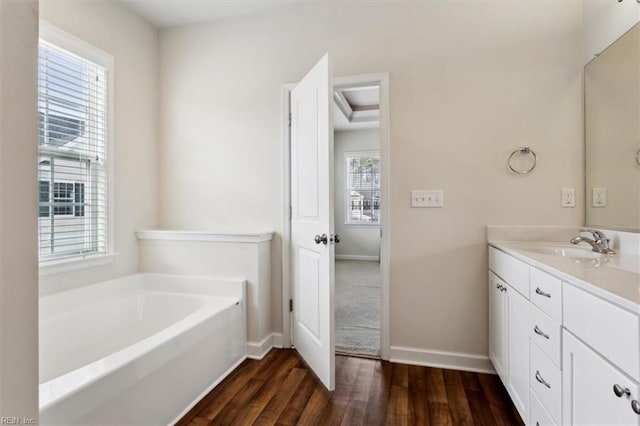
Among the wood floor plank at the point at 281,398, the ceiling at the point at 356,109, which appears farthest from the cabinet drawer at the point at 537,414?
the ceiling at the point at 356,109

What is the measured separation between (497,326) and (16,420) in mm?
2201

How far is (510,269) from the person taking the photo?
5.82 feet

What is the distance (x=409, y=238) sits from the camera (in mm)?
2385

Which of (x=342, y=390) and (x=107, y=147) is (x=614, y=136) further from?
(x=107, y=147)

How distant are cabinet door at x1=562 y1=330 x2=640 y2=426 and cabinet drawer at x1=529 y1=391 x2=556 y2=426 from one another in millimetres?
152

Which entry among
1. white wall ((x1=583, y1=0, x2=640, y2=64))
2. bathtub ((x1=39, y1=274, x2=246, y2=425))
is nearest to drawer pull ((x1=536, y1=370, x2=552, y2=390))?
bathtub ((x1=39, y1=274, x2=246, y2=425))

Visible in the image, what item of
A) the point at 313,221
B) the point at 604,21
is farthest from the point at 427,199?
the point at 604,21

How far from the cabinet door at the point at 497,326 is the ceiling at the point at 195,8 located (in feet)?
8.18

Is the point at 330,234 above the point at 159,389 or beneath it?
above

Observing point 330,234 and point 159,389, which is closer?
point 159,389

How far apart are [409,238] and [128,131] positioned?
2.38 metres

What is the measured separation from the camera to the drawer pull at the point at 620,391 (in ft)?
2.76

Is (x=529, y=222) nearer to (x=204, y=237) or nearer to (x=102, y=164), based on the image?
(x=204, y=237)

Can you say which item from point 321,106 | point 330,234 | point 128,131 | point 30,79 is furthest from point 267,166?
point 30,79
